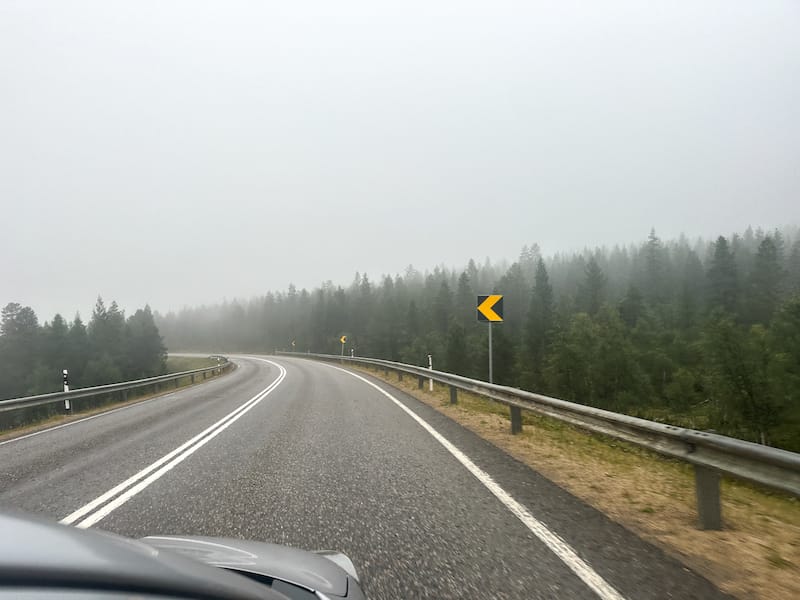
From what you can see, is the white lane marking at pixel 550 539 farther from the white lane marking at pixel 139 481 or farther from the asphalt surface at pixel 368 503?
the white lane marking at pixel 139 481

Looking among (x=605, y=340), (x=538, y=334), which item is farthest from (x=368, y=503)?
(x=538, y=334)

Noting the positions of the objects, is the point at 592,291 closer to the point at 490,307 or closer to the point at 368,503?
the point at 490,307

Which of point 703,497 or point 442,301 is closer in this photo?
point 703,497

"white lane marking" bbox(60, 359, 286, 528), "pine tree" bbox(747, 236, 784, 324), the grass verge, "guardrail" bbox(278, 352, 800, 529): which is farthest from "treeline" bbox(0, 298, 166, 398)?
"pine tree" bbox(747, 236, 784, 324)

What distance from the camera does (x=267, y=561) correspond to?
1894 millimetres

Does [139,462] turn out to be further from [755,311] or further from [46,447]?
[755,311]

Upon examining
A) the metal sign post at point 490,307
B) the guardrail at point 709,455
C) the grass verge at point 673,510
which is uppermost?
the metal sign post at point 490,307

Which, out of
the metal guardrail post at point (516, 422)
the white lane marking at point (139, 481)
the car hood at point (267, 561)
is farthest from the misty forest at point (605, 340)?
the car hood at point (267, 561)

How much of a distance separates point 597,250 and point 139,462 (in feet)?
439

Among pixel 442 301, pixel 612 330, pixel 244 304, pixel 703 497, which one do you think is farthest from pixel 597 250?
pixel 703 497

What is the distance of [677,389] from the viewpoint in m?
48.9

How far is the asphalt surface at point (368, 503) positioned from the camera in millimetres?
3271

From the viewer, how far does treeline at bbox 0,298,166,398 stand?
198 ft

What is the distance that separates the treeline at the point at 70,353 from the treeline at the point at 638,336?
32.6 metres
